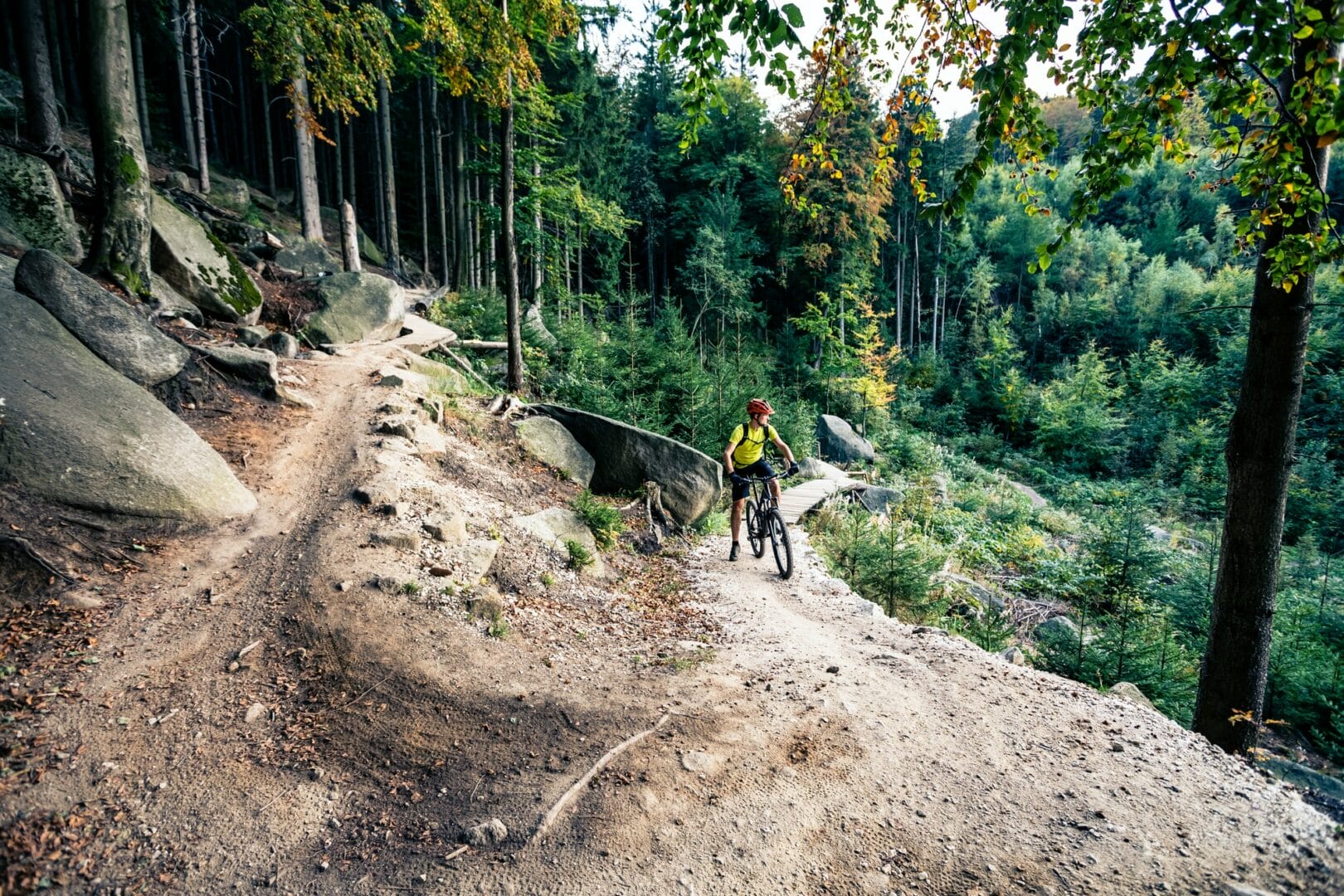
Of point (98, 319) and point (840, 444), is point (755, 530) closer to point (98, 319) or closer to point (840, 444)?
point (98, 319)

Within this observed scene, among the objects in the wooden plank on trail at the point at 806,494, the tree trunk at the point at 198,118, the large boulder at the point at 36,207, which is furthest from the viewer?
the tree trunk at the point at 198,118

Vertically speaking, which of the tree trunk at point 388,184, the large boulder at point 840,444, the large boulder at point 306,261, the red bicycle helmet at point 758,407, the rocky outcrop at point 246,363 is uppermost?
the tree trunk at point 388,184

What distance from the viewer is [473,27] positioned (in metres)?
8.33

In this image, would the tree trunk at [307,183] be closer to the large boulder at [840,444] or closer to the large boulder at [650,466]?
the large boulder at [650,466]

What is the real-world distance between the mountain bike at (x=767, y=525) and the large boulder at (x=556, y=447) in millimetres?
2618

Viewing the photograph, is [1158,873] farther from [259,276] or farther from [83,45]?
[259,276]

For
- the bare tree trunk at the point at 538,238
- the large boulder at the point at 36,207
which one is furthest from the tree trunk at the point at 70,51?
the large boulder at the point at 36,207

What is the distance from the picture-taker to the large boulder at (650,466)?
906 cm

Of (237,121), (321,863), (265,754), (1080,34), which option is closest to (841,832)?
(321,863)

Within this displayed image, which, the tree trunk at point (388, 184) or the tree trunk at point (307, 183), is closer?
the tree trunk at point (307, 183)

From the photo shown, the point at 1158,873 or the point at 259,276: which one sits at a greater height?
the point at 259,276

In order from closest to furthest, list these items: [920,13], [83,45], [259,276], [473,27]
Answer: [920,13] → [83,45] → [473,27] → [259,276]

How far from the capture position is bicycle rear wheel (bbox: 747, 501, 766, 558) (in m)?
8.04

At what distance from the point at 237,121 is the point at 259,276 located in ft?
92.1
